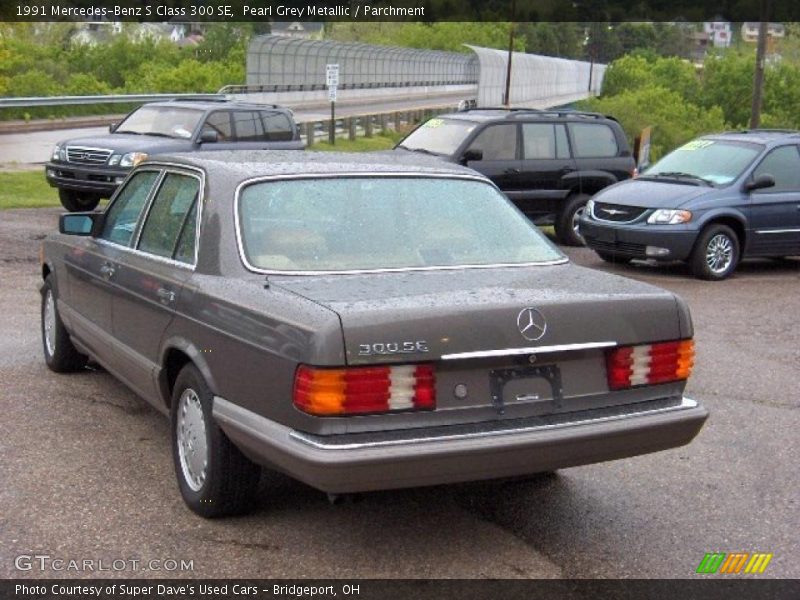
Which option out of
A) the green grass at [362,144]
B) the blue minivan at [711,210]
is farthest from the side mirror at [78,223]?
the green grass at [362,144]

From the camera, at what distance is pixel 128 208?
6.41 metres

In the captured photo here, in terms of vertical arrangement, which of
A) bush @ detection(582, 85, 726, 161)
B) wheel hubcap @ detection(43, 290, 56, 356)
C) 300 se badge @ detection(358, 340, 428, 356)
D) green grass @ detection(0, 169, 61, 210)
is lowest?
bush @ detection(582, 85, 726, 161)

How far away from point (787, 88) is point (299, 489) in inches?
3324

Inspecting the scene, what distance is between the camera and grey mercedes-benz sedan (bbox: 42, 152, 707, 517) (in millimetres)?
4250

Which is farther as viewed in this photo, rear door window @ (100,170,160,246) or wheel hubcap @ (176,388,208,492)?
rear door window @ (100,170,160,246)

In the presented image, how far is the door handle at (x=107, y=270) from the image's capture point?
20.2 ft

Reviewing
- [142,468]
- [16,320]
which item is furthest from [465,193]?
[16,320]

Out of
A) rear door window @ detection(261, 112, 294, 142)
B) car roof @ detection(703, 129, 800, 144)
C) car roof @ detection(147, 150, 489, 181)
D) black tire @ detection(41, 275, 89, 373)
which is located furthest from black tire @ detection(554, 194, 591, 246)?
car roof @ detection(147, 150, 489, 181)

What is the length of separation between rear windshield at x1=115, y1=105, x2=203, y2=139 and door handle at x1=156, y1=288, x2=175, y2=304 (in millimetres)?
11557

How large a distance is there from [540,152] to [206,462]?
11.5 meters

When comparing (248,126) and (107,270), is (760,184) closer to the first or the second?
(248,126)

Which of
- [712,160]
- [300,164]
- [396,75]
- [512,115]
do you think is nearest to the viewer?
[300,164]

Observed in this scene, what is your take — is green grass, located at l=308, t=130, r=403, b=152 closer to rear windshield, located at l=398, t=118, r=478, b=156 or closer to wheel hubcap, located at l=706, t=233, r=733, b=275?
rear windshield, located at l=398, t=118, r=478, b=156

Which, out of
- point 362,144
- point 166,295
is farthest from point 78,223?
point 362,144
